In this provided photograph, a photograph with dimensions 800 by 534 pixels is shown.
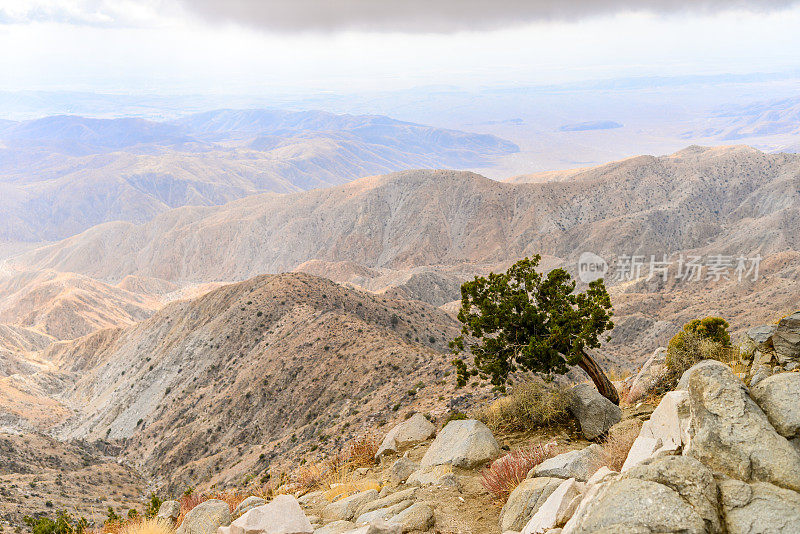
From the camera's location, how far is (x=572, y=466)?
9.26 meters

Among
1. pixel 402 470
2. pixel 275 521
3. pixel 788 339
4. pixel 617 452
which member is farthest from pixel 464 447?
pixel 788 339

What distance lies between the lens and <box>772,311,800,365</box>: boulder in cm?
1141

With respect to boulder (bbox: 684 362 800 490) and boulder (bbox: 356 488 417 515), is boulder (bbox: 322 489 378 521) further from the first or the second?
boulder (bbox: 684 362 800 490)

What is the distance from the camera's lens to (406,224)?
167375 millimetres

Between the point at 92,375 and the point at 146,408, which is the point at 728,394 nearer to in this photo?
the point at 146,408

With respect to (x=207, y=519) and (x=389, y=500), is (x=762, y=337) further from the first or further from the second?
(x=207, y=519)

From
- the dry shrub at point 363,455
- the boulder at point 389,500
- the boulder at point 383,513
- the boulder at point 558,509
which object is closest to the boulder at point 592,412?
the boulder at point 389,500

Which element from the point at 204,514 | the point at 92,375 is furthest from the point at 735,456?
the point at 92,375

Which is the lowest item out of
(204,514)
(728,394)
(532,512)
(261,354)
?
(261,354)

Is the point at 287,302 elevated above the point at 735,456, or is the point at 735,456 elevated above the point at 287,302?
the point at 735,456

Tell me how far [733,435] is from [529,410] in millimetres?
7857

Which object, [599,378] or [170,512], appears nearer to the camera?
[170,512]

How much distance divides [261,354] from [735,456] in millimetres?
42020

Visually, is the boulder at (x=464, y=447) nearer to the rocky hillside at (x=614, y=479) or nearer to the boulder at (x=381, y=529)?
the rocky hillside at (x=614, y=479)
